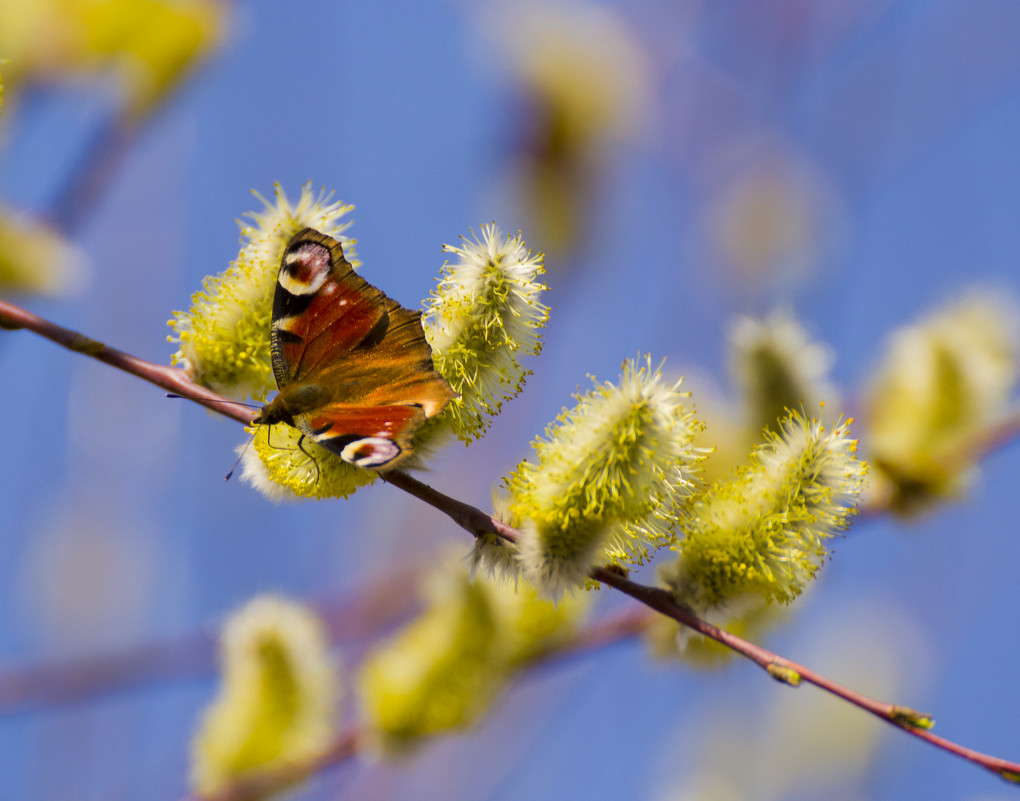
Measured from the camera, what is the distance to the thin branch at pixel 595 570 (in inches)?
42.5

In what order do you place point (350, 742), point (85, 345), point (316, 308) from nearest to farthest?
1. point (85, 345)
2. point (316, 308)
3. point (350, 742)

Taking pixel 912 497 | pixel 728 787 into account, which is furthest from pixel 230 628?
pixel 728 787

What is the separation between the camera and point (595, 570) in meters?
1.17

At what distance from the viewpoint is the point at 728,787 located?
3.27 meters

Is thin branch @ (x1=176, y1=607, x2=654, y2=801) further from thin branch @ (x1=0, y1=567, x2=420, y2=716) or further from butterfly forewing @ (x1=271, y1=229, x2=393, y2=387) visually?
butterfly forewing @ (x1=271, y1=229, x2=393, y2=387)

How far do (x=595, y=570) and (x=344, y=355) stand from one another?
1.56 ft

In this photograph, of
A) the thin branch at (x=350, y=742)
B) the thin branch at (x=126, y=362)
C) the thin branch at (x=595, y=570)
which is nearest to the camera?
the thin branch at (x=595, y=570)

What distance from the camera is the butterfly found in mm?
1201

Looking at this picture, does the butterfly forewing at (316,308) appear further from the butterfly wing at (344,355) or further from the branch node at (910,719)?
the branch node at (910,719)

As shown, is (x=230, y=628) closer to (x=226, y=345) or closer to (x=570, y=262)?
(x=226, y=345)

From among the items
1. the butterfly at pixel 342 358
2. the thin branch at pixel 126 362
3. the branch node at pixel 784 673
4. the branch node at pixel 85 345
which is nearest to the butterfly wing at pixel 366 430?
the butterfly at pixel 342 358

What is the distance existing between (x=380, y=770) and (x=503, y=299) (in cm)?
168

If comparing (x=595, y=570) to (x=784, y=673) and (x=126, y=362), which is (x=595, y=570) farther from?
(x=126, y=362)

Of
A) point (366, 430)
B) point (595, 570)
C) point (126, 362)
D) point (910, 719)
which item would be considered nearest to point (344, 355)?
point (366, 430)
